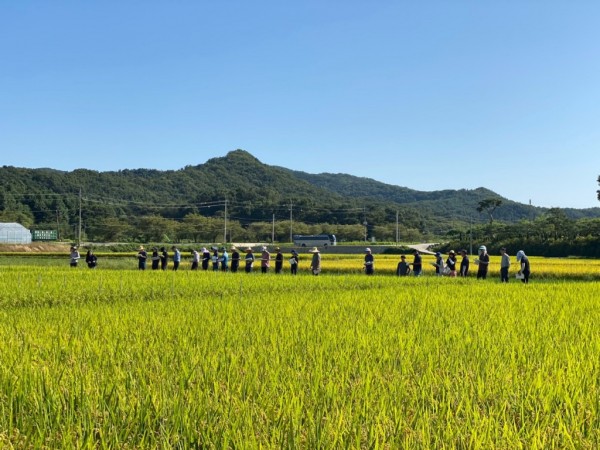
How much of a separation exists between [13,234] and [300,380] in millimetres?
71674

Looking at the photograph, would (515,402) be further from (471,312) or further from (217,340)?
(471,312)

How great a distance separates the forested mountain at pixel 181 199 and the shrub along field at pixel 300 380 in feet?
189

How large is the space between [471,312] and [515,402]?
483 centimetres

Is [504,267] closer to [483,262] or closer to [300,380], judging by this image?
[483,262]

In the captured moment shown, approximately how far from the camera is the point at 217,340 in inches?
207

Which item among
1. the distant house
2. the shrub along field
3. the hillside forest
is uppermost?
the hillside forest

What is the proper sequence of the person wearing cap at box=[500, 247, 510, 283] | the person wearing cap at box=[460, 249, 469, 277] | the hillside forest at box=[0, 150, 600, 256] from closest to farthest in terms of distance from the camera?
the person wearing cap at box=[500, 247, 510, 283] < the person wearing cap at box=[460, 249, 469, 277] < the hillside forest at box=[0, 150, 600, 256]

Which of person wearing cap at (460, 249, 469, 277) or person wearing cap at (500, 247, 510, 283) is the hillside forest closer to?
person wearing cap at (460, 249, 469, 277)

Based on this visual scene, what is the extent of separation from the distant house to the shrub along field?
65285 mm

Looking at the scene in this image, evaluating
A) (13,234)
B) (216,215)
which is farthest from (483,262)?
(216,215)

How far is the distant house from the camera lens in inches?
2554

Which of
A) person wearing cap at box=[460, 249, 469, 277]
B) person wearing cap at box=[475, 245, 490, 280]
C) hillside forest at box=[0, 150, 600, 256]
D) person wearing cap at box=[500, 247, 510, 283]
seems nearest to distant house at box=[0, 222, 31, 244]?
hillside forest at box=[0, 150, 600, 256]

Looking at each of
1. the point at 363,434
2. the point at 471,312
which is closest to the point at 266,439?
the point at 363,434

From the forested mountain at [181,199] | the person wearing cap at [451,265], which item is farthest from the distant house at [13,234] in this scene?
the person wearing cap at [451,265]
